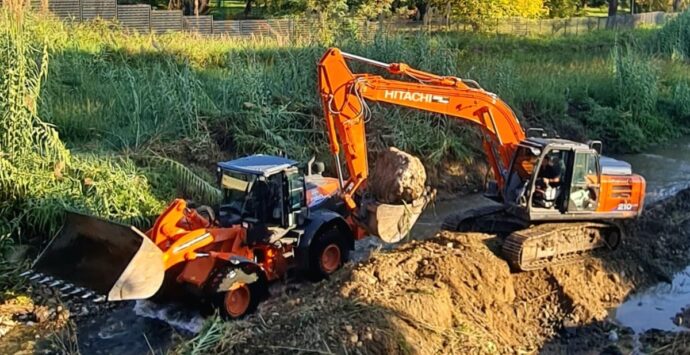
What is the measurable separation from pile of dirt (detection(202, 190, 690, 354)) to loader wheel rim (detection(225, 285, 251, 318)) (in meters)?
0.21

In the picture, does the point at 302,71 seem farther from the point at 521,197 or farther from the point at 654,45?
the point at 654,45

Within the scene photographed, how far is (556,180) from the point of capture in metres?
11.1

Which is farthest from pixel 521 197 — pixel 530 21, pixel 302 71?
pixel 530 21

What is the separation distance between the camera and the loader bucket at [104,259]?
854 cm

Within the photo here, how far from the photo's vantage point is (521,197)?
11.0 metres

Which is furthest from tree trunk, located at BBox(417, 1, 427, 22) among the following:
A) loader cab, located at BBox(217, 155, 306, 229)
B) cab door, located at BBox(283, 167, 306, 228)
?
loader cab, located at BBox(217, 155, 306, 229)

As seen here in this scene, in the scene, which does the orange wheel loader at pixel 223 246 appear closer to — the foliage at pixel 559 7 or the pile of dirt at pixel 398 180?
the pile of dirt at pixel 398 180

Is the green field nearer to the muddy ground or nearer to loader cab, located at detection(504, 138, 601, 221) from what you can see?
the muddy ground

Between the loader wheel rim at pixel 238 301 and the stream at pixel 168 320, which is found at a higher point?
the loader wheel rim at pixel 238 301

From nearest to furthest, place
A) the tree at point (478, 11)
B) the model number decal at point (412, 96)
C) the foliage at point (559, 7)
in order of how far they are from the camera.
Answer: the model number decal at point (412, 96) < the tree at point (478, 11) < the foliage at point (559, 7)

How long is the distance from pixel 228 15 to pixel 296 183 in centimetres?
3494

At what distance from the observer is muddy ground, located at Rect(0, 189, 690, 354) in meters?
7.93

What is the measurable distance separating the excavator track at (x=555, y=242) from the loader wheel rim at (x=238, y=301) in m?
3.58

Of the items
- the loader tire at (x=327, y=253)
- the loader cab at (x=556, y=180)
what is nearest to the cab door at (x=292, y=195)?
the loader tire at (x=327, y=253)
